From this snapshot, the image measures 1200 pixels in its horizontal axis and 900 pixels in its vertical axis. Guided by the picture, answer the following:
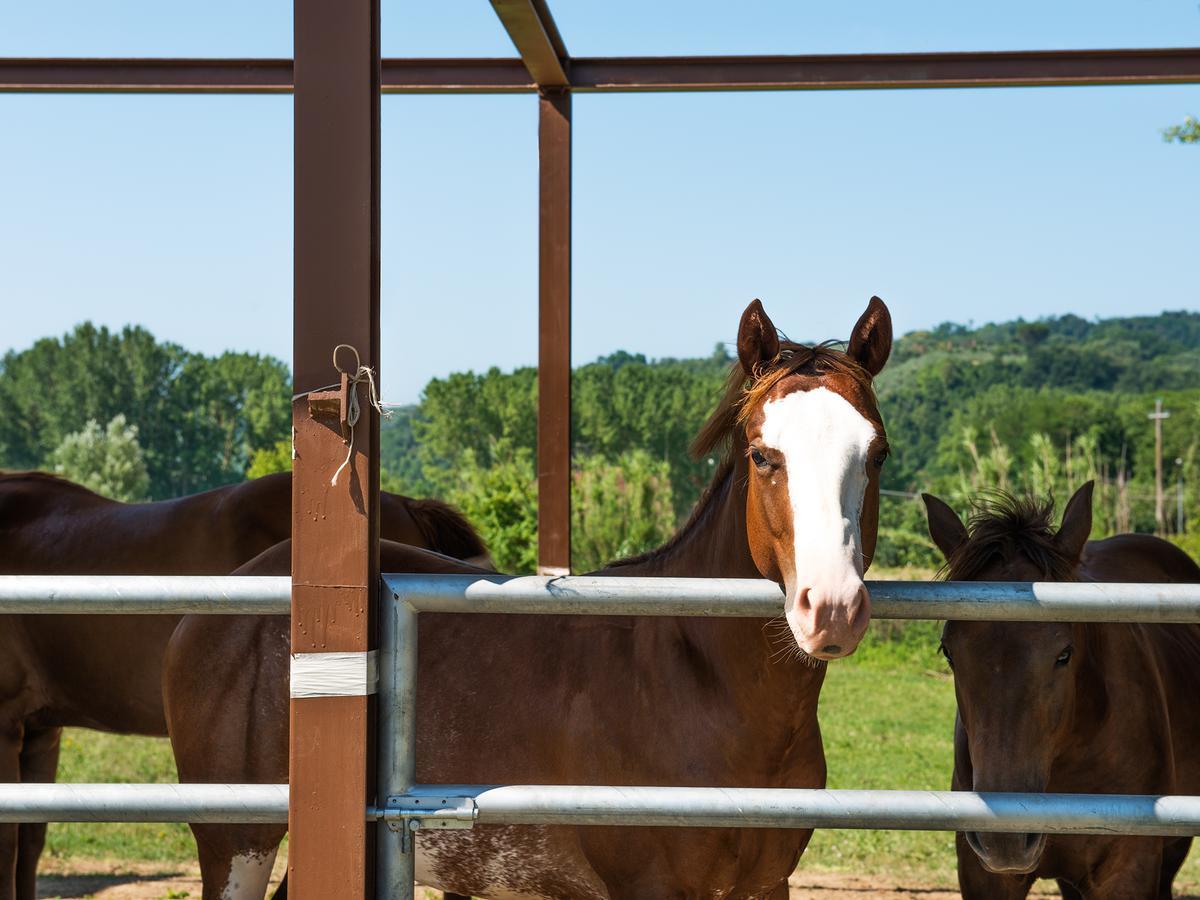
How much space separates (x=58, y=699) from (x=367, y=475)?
3707 mm

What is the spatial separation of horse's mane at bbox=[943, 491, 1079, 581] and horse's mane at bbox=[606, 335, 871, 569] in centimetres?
74

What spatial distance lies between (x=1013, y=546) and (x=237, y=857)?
89.0 inches

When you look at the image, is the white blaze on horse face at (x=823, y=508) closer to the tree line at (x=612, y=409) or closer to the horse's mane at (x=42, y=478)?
the horse's mane at (x=42, y=478)

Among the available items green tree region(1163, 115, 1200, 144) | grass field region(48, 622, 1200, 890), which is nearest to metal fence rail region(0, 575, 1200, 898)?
grass field region(48, 622, 1200, 890)

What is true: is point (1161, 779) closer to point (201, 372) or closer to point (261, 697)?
point (261, 697)

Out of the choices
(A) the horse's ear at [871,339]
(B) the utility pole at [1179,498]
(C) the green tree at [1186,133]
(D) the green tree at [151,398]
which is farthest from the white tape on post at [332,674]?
(D) the green tree at [151,398]

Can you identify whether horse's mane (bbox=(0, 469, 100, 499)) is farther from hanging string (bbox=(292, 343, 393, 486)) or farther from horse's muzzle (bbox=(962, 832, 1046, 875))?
horse's muzzle (bbox=(962, 832, 1046, 875))

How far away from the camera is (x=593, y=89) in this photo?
4324 millimetres

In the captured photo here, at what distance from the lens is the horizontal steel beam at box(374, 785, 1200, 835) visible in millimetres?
1768

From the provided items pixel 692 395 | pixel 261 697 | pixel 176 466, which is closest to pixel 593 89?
pixel 261 697

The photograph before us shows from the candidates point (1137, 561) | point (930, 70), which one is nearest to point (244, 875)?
point (1137, 561)

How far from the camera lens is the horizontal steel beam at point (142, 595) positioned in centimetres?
182

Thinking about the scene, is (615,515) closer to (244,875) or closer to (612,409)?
(244,875)

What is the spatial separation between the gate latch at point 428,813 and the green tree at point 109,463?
196 ft
